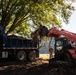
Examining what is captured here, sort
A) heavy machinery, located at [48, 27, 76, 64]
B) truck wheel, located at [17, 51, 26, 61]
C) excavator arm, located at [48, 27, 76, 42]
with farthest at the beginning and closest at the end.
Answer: truck wheel, located at [17, 51, 26, 61], heavy machinery, located at [48, 27, 76, 64], excavator arm, located at [48, 27, 76, 42]

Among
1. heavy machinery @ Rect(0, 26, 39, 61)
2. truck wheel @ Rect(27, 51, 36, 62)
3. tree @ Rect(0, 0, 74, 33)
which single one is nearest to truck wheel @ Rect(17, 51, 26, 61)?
heavy machinery @ Rect(0, 26, 39, 61)

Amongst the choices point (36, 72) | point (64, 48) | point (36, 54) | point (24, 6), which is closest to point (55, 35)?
point (64, 48)

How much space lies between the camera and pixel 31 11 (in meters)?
30.7

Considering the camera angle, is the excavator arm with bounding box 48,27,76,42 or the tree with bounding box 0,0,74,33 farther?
the tree with bounding box 0,0,74,33

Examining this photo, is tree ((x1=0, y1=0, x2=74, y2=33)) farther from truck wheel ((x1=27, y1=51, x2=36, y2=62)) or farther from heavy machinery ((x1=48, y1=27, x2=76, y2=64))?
heavy machinery ((x1=48, y1=27, x2=76, y2=64))

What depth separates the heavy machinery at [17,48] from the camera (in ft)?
83.2

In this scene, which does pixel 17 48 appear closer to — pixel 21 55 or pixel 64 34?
pixel 21 55

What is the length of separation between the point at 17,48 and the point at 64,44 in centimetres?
728

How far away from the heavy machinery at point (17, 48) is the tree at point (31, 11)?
407 centimetres

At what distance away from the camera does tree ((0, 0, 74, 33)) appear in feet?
97.1

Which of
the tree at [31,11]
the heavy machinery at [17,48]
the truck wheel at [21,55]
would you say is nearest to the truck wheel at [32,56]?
the heavy machinery at [17,48]

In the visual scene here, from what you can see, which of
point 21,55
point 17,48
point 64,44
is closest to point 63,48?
point 64,44

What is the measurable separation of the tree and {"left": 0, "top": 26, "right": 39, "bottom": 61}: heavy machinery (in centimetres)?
407

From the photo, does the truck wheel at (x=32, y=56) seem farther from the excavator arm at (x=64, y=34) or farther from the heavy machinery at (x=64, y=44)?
the excavator arm at (x=64, y=34)
